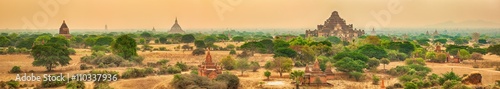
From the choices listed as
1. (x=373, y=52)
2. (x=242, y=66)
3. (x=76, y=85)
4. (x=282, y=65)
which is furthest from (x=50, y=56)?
(x=373, y=52)

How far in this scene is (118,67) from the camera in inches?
1528

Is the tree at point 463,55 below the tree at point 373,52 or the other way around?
below

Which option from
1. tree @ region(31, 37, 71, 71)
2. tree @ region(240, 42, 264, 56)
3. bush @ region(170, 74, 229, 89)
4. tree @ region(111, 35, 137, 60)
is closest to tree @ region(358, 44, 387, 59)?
tree @ region(240, 42, 264, 56)

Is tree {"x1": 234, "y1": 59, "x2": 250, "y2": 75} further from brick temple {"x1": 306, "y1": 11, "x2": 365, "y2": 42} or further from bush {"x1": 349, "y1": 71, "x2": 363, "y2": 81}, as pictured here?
brick temple {"x1": 306, "y1": 11, "x2": 365, "y2": 42}

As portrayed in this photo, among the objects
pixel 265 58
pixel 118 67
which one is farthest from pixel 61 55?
pixel 265 58

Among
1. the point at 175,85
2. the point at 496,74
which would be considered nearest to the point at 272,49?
the point at 496,74

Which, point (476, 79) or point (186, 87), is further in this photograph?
point (476, 79)

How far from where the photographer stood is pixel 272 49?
5584 cm

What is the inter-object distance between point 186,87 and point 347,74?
641 inches

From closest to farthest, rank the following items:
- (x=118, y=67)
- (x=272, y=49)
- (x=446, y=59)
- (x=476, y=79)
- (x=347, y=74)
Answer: (x=476, y=79), (x=347, y=74), (x=118, y=67), (x=446, y=59), (x=272, y=49)

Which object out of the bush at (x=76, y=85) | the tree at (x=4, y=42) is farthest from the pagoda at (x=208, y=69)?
the tree at (x=4, y=42)

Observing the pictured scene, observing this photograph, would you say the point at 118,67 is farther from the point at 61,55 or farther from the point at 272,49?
the point at 272,49

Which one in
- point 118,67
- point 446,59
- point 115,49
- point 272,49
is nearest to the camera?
point 118,67

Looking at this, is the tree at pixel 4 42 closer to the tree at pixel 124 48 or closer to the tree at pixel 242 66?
the tree at pixel 124 48
